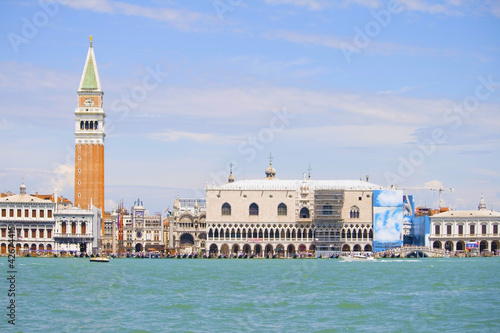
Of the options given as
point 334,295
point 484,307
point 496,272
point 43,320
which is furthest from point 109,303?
point 496,272

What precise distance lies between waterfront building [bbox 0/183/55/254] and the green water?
176 feet

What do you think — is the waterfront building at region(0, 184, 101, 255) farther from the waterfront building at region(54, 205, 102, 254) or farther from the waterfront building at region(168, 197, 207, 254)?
the waterfront building at region(168, 197, 207, 254)

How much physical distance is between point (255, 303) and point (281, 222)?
7857 centimetres

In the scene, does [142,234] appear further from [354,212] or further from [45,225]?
[354,212]

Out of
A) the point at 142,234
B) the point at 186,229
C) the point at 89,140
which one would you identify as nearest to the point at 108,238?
the point at 142,234

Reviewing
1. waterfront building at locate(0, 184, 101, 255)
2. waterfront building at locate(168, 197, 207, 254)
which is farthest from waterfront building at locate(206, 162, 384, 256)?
waterfront building at locate(168, 197, 207, 254)

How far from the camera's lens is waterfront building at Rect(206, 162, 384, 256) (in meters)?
124

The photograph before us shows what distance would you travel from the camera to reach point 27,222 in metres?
119

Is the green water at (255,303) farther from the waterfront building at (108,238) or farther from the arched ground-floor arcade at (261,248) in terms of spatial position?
the waterfront building at (108,238)

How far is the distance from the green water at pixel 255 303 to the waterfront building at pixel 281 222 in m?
56.3

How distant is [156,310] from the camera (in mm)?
43281

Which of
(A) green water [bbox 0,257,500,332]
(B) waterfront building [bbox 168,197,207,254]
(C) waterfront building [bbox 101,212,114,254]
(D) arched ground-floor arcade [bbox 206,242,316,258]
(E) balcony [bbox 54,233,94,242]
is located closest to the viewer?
(A) green water [bbox 0,257,500,332]

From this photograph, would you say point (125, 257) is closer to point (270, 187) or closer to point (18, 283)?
point (270, 187)

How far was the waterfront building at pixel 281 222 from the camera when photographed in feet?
407
